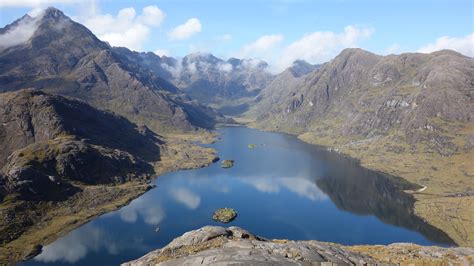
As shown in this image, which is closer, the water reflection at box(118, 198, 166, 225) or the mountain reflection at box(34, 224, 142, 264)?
the mountain reflection at box(34, 224, 142, 264)

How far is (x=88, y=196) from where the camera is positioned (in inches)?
7771

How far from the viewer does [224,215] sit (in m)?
177

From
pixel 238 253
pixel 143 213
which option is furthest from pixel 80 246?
pixel 238 253

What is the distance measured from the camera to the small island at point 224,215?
174 meters

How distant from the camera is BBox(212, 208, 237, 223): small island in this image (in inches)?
6831

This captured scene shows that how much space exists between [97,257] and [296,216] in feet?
305

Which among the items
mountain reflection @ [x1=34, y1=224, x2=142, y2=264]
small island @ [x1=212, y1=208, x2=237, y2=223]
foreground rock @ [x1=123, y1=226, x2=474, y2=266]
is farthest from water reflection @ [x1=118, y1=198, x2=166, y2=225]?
foreground rock @ [x1=123, y1=226, x2=474, y2=266]

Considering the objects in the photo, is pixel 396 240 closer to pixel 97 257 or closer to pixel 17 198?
pixel 97 257

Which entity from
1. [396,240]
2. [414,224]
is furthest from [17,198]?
[414,224]

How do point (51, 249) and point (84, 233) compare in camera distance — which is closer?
point (51, 249)

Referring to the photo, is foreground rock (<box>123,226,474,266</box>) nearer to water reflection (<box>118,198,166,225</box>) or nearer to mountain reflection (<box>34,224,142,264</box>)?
mountain reflection (<box>34,224,142,264</box>)

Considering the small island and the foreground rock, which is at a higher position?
the foreground rock

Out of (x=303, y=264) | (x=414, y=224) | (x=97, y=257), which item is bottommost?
(x=414, y=224)

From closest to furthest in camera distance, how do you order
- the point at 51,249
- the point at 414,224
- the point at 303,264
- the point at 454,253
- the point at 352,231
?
the point at 303,264, the point at 454,253, the point at 51,249, the point at 352,231, the point at 414,224
